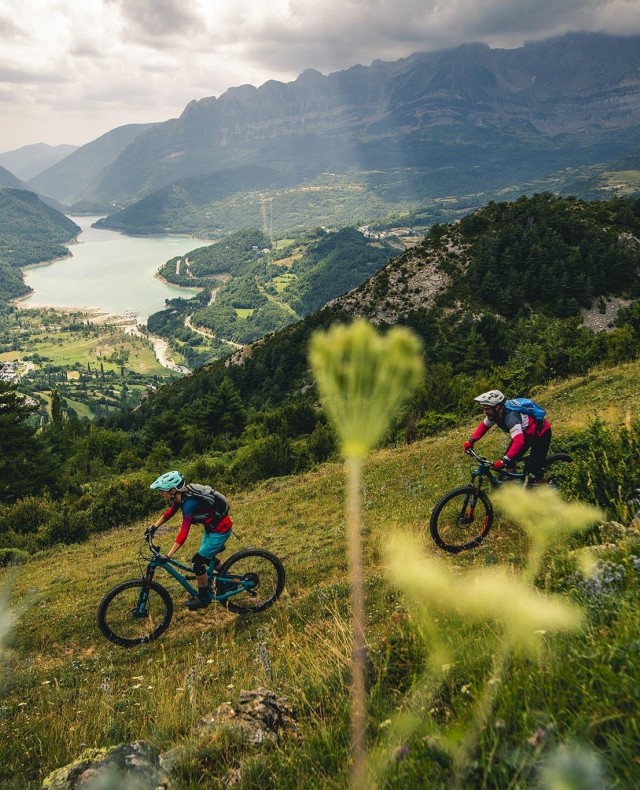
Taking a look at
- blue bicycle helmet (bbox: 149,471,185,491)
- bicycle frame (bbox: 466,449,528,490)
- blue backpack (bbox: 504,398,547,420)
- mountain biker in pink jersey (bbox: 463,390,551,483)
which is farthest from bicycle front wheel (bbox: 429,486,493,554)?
blue bicycle helmet (bbox: 149,471,185,491)

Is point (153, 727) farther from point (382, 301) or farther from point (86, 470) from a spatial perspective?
point (382, 301)

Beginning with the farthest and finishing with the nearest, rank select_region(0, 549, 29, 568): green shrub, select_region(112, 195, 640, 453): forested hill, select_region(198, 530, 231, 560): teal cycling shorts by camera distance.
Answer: select_region(112, 195, 640, 453): forested hill
select_region(0, 549, 29, 568): green shrub
select_region(198, 530, 231, 560): teal cycling shorts

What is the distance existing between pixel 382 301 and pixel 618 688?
65839 mm

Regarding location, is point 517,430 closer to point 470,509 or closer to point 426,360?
point 470,509

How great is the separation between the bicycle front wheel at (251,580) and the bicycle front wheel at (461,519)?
10.5 feet

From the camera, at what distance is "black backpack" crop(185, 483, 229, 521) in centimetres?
888

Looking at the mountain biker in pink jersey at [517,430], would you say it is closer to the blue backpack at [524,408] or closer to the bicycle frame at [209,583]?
the blue backpack at [524,408]

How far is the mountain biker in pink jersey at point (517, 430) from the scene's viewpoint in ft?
28.6

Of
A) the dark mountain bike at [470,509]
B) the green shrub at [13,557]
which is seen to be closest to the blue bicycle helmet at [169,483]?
the dark mountain bike at [470,509]

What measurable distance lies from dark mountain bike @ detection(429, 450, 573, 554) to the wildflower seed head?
7932mm

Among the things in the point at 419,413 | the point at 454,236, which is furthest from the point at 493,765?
the point at 454,236

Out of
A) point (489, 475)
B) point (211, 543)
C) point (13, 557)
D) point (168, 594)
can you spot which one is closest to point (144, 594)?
point (168, 594)

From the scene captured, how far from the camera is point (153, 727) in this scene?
475 cm

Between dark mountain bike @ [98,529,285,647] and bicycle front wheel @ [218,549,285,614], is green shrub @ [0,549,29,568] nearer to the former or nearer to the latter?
dark mountain bike @ [98,529,285,647]
